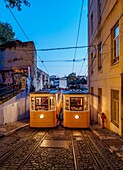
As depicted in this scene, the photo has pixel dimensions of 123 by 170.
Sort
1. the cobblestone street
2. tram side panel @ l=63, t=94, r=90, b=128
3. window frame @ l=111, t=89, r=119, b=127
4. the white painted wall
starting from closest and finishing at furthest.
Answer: the cobblestone street, window frame @ l=111, t=89, r=119, b=127, tram side panel @ l=63, t=94, r=90, b=128, the white painted wall

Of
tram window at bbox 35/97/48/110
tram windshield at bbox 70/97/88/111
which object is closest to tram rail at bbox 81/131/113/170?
tram windshield at bbox 70/97/88/111

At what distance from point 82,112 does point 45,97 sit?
2.71 metres

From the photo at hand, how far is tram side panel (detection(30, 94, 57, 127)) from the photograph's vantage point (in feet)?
45.0

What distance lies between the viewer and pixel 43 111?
45.1 ft

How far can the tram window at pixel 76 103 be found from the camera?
44.9 feet

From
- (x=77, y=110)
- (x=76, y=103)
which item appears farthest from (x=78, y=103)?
(x=77, y=110)

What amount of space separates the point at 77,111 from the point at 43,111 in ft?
7.58

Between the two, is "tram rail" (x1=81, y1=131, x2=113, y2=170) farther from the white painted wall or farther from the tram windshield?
the white painted wall

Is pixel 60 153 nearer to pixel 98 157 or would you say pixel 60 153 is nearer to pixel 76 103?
pixel 98 157

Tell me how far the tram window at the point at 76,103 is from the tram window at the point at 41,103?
178 centimetres

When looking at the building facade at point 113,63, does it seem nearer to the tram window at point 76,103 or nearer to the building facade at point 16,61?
the tram window at point 76,103

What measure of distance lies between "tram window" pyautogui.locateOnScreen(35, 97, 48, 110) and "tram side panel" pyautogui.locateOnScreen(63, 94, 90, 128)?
137 centimetres

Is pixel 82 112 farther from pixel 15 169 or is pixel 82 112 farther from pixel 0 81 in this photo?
pixel 0 81

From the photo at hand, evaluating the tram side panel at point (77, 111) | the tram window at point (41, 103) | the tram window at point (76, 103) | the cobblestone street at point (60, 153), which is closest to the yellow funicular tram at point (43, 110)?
the tram window at point (41, 103)
